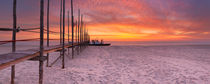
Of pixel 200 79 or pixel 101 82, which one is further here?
pixel 200 79

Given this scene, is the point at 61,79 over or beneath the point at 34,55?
beneath

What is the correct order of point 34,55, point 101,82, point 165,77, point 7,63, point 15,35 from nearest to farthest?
point 7,63 → point 34,55 → point 15,35 → point 101,82 → point 165,77

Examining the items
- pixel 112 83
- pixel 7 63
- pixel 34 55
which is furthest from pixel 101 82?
pixel 7 63

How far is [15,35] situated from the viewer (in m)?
5.02

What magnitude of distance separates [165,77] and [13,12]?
21.8 feet

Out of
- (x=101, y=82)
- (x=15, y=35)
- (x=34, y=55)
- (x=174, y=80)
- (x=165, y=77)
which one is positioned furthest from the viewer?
(x=165, y=77)

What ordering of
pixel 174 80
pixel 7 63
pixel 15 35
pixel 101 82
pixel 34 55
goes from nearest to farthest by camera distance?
pixel 7 63, pixel 34 55, pixel 15 35, pixel 101 82, pixel 174 80

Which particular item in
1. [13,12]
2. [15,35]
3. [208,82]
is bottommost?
[208,82]

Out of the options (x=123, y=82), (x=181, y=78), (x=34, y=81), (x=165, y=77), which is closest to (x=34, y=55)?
(x=34, y=81)

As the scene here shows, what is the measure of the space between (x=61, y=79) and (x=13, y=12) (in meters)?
3.11

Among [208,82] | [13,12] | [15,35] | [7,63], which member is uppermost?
[13,12]

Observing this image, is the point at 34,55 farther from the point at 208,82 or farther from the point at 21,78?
the point at 208,82

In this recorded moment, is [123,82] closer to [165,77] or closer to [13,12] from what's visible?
[165,77]

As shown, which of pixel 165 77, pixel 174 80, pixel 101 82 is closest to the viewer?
pixel 101 82
